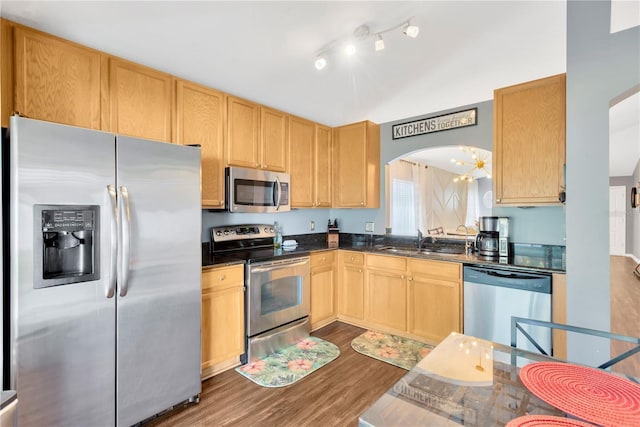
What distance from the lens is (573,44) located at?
1.98 m

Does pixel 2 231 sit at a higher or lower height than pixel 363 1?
lower

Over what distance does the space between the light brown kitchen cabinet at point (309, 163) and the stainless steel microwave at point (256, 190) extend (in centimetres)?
26

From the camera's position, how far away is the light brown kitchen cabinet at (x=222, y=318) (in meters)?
2.36

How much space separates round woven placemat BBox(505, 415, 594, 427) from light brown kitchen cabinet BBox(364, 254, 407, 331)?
7.52 feet

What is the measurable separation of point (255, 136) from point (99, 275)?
1.91 meters

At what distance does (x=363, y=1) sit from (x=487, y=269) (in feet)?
7.50

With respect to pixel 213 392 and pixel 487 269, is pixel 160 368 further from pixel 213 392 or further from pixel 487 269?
pixel 487 269

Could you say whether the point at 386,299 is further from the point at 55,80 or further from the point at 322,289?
the point at 55,80

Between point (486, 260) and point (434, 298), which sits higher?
point (486, 260)

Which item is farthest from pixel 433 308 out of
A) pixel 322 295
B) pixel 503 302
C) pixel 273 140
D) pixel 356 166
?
pixel 273 140

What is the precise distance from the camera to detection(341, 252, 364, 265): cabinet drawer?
3.48m

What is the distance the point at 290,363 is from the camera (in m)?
2.62

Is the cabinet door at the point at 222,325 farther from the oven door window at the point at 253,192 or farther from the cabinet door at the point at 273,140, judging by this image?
the cabinet door at the point at 273,140

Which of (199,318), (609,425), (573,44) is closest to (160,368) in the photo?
(199,318)
